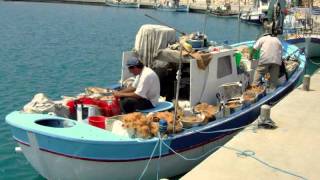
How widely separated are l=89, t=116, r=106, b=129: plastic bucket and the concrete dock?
85.9 inches

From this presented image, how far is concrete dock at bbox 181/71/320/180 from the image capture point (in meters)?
8.10

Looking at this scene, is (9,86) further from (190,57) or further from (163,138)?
(163,138)

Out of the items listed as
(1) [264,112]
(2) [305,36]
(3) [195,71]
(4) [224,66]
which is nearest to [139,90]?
(3) [195,71]

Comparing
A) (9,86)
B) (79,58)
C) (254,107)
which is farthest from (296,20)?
(254,107)

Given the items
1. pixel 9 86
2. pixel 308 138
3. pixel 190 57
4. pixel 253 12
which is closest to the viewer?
pixel 308 138

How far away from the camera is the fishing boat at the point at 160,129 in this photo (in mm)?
8945

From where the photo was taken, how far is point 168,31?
11430 millimetres

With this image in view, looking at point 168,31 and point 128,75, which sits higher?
point 168,31

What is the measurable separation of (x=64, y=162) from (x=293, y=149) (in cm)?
427

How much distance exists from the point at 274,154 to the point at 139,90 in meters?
2.99

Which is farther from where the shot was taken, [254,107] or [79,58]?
[79,58]

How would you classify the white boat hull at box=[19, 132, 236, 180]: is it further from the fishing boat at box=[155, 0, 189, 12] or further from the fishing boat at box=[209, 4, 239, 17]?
the fishing boat at box=[155, 0, 189, 12]

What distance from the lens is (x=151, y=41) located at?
11328 millimetres

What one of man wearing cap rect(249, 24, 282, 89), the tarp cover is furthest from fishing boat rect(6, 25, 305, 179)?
man wearing cap rect(249, 24, 282, 89)
